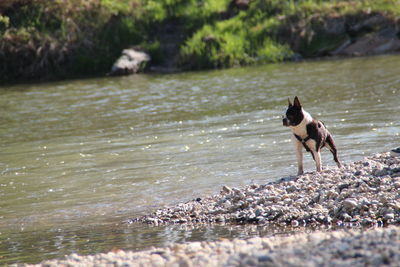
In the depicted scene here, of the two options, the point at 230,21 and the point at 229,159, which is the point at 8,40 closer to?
the point at 230,21

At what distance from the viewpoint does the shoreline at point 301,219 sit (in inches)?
222

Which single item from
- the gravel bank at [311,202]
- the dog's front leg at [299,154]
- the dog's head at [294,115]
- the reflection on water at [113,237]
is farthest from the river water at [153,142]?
the dog's head at [294,115]

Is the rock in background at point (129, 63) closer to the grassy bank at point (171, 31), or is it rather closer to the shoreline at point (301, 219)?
the grassy bank at point (171, 31)

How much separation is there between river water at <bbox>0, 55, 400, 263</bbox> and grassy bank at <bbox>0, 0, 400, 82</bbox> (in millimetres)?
2702

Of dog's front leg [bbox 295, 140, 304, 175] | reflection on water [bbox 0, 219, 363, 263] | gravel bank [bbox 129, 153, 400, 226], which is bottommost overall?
reflection on water [bbox 0, 219, 363, 263]

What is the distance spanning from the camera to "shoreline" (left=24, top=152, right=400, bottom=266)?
5.64 m

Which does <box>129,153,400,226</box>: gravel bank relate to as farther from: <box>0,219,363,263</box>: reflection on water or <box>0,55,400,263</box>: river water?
<box>0,55,400,263</box>: river water

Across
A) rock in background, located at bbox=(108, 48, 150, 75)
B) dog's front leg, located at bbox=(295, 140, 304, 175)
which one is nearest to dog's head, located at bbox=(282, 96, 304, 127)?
dog's front leg, located at bbox=(295, 140, 304, 175)

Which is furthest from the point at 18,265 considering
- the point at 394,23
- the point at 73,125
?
the point at 394,23

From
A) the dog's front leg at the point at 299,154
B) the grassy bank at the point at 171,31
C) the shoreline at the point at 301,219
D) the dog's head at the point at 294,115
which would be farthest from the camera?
the grassy bank at the point at 171,31

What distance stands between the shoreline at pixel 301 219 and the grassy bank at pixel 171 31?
17.8 m

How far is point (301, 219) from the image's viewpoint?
8.01 metres

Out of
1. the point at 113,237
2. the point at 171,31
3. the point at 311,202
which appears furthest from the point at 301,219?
the point at 171,31

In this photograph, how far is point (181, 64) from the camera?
28141 millimetres
